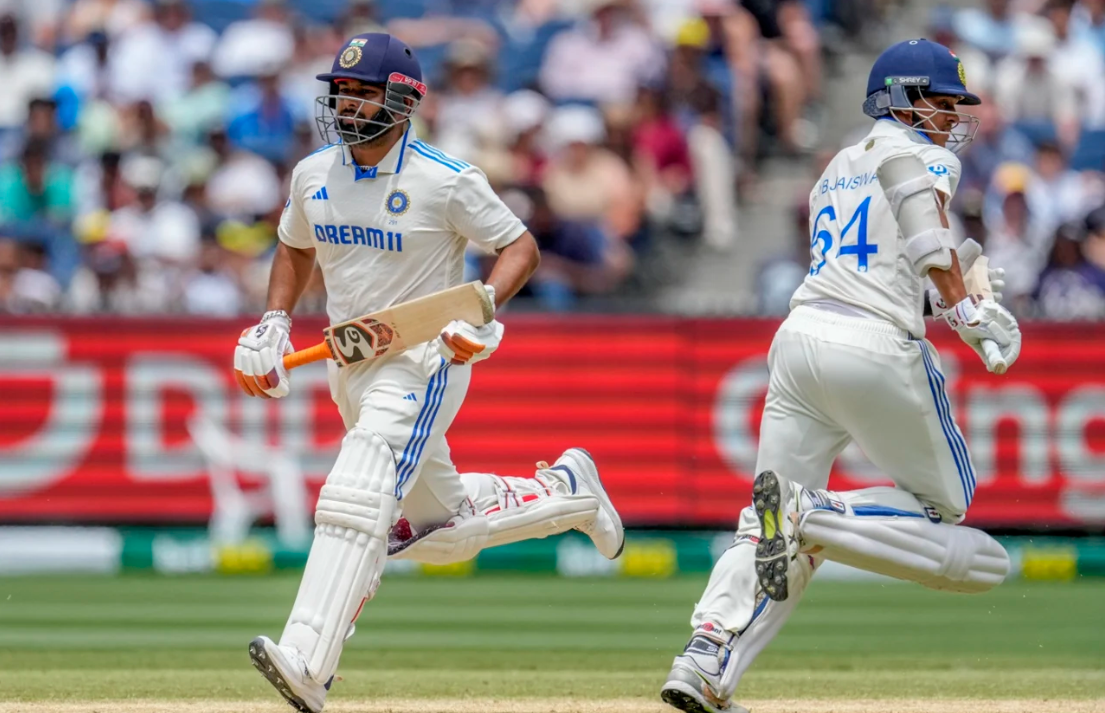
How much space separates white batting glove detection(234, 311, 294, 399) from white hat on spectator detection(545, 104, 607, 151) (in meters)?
6.62

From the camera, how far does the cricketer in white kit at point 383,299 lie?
17.1 ft

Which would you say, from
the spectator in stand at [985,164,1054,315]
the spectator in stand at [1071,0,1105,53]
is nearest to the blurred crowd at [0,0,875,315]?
the spectator in stand at [1071,0,1105,53]

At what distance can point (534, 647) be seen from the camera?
7473 mm

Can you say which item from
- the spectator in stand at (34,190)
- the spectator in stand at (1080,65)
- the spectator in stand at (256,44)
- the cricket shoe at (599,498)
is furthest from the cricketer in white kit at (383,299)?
the spectator in stand at (1080,65)

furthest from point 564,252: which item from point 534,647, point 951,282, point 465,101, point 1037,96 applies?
point 951,282

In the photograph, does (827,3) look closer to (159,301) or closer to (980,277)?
(159,301)

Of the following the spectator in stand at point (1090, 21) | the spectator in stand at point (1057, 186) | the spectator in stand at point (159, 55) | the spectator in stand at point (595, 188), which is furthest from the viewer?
the spectator in stand at point (1090, 21)

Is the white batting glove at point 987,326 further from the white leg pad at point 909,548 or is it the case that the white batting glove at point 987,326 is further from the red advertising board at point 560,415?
the red advertising board at point 560,415

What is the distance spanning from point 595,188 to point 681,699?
6.87 metres

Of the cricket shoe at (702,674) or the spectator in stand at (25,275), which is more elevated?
the cricket shoe at (702,674)

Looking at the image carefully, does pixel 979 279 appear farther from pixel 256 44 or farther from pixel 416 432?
pixel 256 44

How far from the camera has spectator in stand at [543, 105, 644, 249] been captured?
461 inches

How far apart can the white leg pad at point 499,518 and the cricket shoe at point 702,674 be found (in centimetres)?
85

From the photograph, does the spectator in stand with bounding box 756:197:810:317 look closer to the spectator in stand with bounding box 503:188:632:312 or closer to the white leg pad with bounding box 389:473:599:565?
the spectator in stand with bounding box 503:188:632:312
